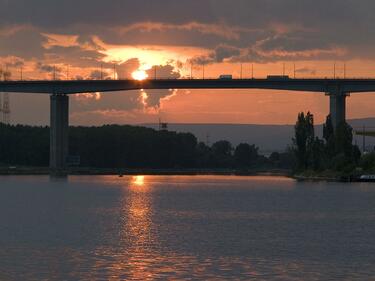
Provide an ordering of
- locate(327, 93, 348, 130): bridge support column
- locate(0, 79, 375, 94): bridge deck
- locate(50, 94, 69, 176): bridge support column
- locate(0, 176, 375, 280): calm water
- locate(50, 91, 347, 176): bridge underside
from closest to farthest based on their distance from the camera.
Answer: locate(0, 176, 375, 280): calm water, locate(327, 93, 348, 130): bridge support column, locate(50, 91, 347, 176): bridge underside, locate(0, 79, 375, 94): bridge deck, locate(50, 94, 69, 176): bridge support column

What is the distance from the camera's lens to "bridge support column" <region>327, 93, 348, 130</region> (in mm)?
172500

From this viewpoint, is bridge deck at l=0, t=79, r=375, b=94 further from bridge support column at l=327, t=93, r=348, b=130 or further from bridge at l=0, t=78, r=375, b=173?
bridge support column at l=327, t=93, r=348, b=130

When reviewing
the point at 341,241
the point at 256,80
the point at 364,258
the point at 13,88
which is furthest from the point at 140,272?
the point at 13,88

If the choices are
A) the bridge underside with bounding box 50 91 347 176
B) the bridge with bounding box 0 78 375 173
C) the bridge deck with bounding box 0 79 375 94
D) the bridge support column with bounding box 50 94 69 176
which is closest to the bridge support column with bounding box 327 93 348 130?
the bridge underside with bounding box 50 91 347 176

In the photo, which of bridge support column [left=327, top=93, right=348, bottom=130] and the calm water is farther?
bridge support column [left=327, top=93, right=348, bottom=130]

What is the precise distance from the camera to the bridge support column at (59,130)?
18450 cm

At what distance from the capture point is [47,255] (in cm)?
4991

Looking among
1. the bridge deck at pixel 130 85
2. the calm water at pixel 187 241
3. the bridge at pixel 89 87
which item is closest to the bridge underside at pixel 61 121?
the bridge at pixel 89 87

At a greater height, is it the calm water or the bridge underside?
the bridge underside

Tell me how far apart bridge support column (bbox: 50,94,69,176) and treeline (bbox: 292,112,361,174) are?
42.8 metres

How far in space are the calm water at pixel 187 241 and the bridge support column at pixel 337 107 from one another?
76606mm

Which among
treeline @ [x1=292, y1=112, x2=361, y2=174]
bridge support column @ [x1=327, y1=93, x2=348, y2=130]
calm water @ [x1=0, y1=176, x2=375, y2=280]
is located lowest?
calm water @ [x1=0, y1=176, x2=375, y2=280]

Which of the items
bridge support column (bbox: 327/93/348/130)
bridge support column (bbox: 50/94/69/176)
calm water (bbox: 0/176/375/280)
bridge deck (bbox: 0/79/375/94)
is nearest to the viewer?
calm water (bbox: 0/176/375/280)

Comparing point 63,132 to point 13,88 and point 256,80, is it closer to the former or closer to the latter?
point 13,88
